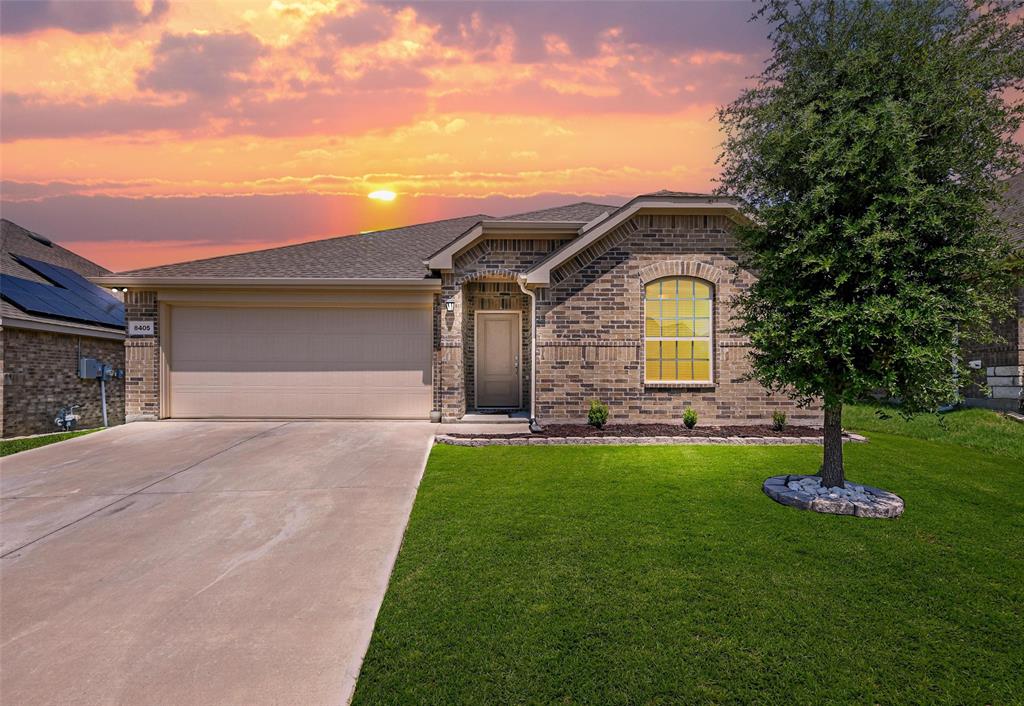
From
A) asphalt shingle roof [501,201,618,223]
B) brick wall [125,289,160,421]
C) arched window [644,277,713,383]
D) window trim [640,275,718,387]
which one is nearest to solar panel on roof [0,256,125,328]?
brick wall [125,289,160,421]

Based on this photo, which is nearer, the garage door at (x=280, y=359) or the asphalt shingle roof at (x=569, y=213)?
the garage door at (x=280, y=359)

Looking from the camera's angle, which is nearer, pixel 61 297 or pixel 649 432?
pixel 649 432

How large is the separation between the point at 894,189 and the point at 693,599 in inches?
186

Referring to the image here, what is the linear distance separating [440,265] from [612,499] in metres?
6.95

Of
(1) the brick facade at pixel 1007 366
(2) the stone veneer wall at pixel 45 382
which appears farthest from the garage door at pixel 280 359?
(1) the brick facade at pixel 1007 366

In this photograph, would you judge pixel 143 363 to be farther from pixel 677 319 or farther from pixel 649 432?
pixel 677 319

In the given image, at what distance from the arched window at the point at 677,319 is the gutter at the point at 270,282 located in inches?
184

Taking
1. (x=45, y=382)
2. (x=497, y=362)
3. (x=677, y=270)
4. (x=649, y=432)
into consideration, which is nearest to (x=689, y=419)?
(x=649, y=432)

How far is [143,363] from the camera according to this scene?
39.3ft

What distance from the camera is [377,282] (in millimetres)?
11695

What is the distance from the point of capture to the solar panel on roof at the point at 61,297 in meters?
14.5

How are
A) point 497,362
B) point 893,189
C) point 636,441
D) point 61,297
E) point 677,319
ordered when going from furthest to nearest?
point 61,297 < point 497,362 < point 677,319 < point 636,441 < point 893,189

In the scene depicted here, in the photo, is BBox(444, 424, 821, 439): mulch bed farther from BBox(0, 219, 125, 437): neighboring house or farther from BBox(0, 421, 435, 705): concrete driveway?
BBox(0, 219, 125, 437): neighboring house

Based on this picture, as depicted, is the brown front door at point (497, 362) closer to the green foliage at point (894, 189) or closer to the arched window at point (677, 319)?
the arched window at point (677, 319)
